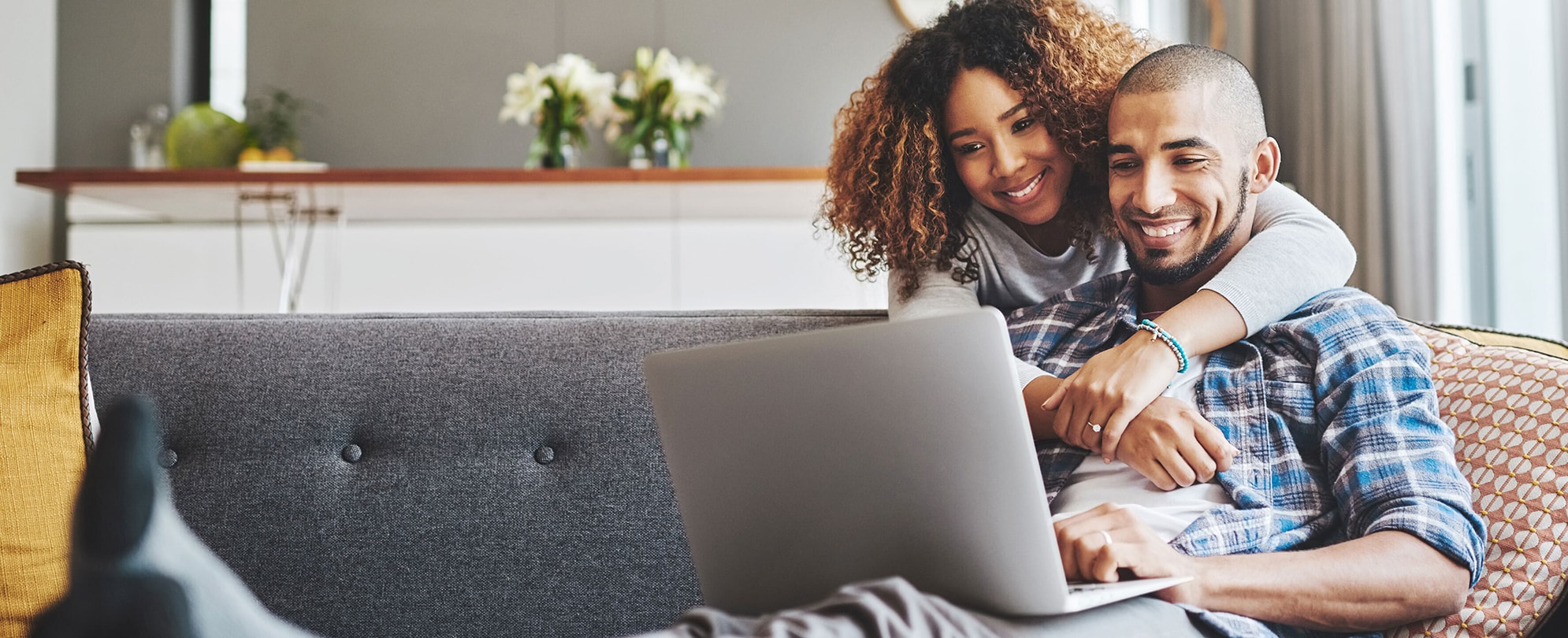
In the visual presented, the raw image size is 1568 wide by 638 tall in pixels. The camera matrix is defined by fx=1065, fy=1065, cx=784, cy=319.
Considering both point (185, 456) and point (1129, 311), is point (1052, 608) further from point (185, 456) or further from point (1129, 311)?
point (185, 456)

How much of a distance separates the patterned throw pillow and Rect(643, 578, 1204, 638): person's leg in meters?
0.36

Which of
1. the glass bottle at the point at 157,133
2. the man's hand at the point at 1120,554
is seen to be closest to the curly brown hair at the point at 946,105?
the man's hand at the point at 1120,554

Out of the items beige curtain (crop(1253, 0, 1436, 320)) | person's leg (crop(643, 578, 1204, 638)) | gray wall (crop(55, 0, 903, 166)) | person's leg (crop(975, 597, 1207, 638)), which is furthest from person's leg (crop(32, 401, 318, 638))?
gray wall (crop(55, 0, 903, 166))

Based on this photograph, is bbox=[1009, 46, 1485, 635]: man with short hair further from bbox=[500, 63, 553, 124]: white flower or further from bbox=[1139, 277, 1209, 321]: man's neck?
bbox=[500, 63, 553, 124]: white flower

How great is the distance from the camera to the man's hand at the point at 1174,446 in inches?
39.0

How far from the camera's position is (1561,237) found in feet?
7.42

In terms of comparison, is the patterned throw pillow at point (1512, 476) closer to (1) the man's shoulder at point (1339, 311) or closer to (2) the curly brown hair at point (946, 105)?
(1) the man's shoulder at point (1339, 311)

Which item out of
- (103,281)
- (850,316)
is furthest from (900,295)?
(103,281)

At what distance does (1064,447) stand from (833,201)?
595mm

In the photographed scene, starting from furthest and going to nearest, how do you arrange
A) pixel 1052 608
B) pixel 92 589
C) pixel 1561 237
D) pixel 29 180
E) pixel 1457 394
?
pixel 29 180, pixel 1561 237, pixel 1457 394, pixel 1052 608, pixel 92 589

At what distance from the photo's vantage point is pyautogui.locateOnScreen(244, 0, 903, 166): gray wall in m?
4.41

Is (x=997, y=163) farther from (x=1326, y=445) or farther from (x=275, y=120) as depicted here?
(x=275, y=120)

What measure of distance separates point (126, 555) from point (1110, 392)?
82 cm

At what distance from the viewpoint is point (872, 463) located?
31.0 inches
